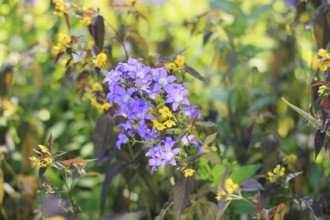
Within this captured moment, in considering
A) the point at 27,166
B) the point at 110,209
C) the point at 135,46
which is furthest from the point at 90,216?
the point at 135,46

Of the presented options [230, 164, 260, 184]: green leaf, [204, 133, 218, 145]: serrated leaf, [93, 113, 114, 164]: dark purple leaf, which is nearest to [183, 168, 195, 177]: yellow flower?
[204, 133, 218, 145]: serrated leaf

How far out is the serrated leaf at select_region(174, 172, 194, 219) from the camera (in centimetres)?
163

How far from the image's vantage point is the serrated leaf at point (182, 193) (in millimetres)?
1633

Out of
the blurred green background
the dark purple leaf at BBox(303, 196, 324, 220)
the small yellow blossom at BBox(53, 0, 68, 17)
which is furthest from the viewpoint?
the blurred green background

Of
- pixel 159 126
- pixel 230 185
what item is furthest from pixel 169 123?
pixel 230 185

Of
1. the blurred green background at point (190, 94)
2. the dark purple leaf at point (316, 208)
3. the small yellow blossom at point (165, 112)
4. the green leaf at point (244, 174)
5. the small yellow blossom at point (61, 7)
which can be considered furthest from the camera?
the blurred green background at point (190, 94)

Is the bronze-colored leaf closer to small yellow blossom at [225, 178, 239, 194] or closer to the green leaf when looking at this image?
Answer: the green leaf

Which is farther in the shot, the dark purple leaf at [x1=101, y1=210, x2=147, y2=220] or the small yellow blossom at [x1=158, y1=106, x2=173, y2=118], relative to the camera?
the dark purple leaf at [x1=101, y1=210, x2=147, y2=220]

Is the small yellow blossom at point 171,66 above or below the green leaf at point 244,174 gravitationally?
above

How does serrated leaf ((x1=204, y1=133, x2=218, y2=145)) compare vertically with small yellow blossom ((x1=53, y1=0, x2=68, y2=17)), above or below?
below

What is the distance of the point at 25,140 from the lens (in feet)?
8.08

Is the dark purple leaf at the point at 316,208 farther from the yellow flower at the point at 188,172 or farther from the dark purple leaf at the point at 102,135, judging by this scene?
the dark purple leaf at the point at 102,135

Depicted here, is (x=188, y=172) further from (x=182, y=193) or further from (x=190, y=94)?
(x=190, y=94)

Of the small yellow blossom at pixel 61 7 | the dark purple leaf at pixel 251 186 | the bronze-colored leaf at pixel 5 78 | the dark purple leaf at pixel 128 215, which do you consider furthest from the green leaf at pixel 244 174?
the bronze-colored leaf at pixel 5 78
